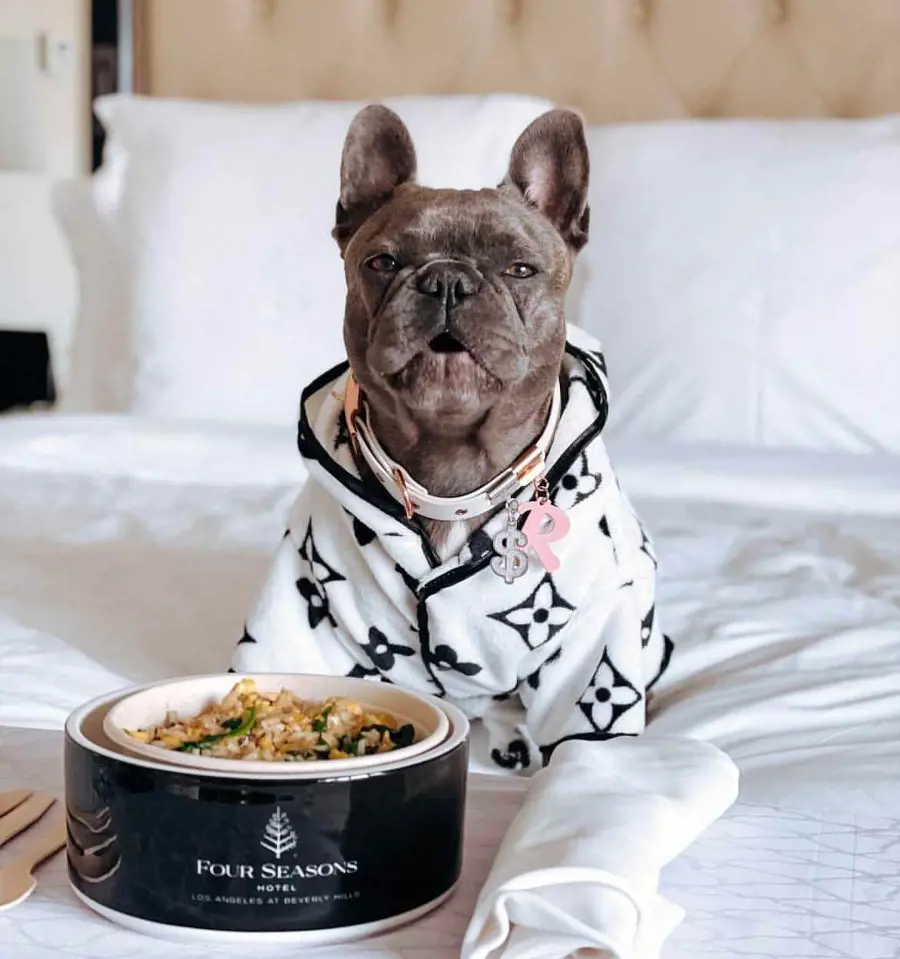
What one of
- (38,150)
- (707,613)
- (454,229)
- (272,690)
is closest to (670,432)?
(707,613)

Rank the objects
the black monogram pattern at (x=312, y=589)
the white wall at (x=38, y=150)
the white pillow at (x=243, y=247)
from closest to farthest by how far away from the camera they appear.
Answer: the black monogram pattern at (x=312, y=589) < the white pillow at (x=243, y=247) < the white wall at (x=38, y=150)

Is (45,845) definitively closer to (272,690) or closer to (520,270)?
(272,690)

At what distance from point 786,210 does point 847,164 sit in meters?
0.13

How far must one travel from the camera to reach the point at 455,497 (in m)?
1.10

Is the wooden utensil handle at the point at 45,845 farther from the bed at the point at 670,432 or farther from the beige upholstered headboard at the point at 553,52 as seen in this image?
the beige upholstered headboard at the point at 553,52

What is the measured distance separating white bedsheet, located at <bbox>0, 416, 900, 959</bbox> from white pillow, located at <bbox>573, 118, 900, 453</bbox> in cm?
13

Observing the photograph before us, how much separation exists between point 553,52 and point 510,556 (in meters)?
1.64

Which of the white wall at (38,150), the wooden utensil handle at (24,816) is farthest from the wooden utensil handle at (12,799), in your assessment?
the white wall at (38,150)

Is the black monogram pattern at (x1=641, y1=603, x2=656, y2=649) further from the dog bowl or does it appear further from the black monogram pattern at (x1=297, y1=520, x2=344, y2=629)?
the dog bowl

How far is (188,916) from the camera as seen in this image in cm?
60

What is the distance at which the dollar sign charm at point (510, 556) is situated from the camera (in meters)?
1.06

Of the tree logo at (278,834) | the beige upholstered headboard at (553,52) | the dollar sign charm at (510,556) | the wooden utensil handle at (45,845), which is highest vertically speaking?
the beige upholstered headboard at (553,52)

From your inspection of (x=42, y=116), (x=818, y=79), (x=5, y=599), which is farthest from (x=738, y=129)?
(x=42, y=116)

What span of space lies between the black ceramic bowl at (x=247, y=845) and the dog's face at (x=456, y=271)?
1.55ft
